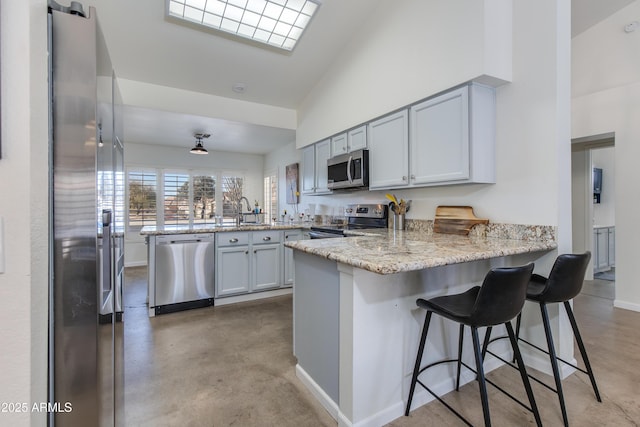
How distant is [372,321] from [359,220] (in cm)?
240

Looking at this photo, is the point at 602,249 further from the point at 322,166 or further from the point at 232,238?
the point at 232,238

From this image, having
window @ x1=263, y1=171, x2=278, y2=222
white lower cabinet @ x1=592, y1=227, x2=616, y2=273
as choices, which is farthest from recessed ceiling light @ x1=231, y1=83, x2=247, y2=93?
white lower cabinet @ x1=592, y1=227, x2=616, y2=273

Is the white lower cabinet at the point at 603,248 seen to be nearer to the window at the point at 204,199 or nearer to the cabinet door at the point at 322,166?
the cabinet door at the point at 322,166

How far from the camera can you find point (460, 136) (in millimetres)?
2369

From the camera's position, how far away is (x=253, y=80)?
4.08 metres

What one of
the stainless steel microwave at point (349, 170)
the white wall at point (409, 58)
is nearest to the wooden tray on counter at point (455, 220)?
the stainless steel microwave at point (349, 170)

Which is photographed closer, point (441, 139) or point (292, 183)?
point (441, 139)

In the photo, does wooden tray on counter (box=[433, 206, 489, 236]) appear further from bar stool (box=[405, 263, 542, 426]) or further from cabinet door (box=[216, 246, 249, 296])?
cabinet door (box=[216, 246, 249, 296])

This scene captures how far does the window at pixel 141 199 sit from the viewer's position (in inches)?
231

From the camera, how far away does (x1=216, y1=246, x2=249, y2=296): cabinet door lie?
138 inches

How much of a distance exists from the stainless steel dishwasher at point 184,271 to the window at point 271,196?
316 centimetres

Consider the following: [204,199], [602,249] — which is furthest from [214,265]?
[602,249]

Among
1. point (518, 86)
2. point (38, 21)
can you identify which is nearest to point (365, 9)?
point (518, 86)

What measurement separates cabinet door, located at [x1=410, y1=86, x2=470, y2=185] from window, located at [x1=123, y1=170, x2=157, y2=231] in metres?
5.37
